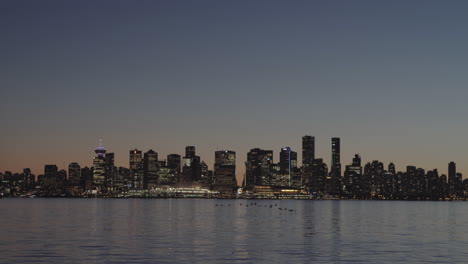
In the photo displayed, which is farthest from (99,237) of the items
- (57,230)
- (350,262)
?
(350,262)

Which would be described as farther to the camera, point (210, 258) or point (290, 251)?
point (290, 251)

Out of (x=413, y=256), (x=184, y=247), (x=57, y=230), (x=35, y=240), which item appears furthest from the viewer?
(x=57, y=230)

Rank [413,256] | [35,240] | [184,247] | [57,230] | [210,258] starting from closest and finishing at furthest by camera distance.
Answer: [210,258] → [413,256] → [184,247] → [35,240] → [57,230]

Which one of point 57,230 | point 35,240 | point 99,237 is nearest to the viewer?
point 35,240

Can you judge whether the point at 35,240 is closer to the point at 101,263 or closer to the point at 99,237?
the point at 99,237

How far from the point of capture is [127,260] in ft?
195

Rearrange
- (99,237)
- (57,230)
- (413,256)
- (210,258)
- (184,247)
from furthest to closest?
(57,230) → (99,237) → (184,247) → (413,256) → (210,258)

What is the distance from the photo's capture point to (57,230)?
9731 cm

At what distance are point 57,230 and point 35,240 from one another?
18.4 metres

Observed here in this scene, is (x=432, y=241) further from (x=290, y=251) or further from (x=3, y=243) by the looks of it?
(x=3, y=243)

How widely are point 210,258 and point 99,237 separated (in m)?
27.3

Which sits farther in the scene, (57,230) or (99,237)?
(57,230)

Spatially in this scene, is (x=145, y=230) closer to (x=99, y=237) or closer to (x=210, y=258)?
(x=99, y=237)

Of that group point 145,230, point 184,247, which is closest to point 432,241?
point 184,247
